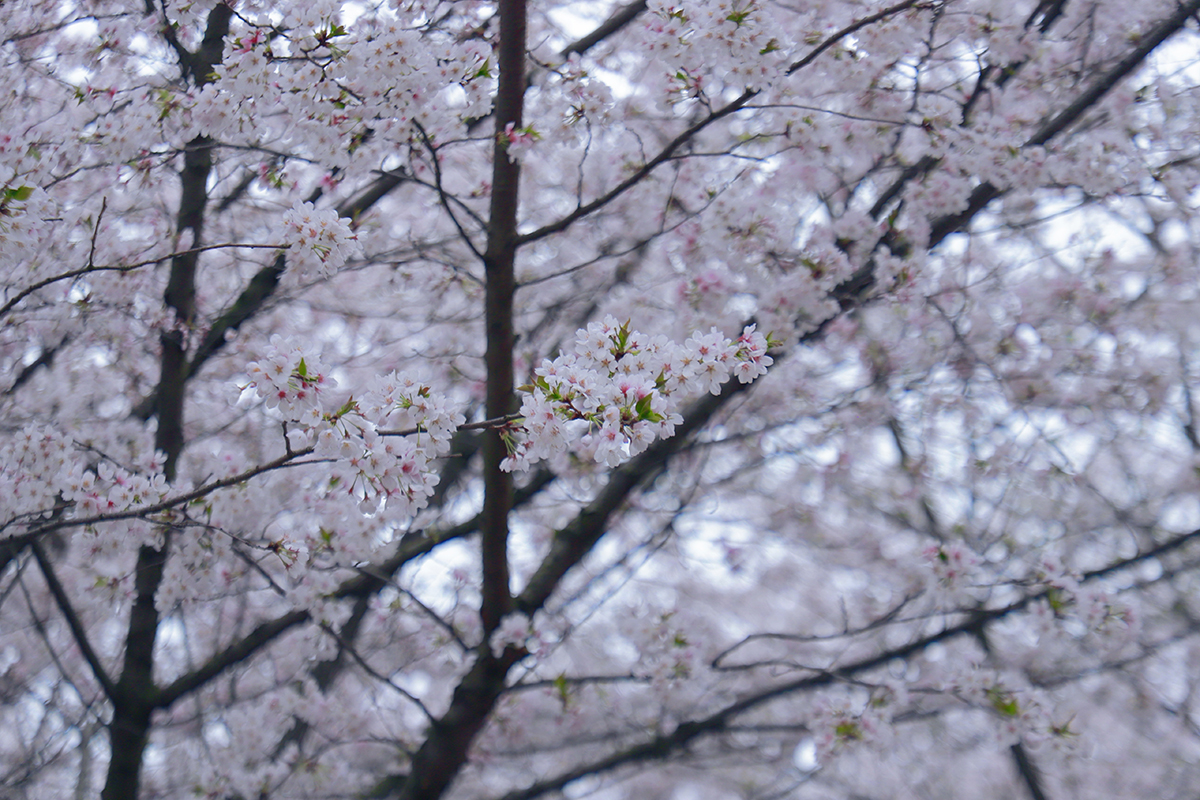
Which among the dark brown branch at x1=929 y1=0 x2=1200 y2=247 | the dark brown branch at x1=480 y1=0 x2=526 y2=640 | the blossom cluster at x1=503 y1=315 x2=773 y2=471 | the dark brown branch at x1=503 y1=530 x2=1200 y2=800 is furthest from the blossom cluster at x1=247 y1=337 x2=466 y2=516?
the dark brown branch at x1=929 y1=0 x2=1200 y2=247

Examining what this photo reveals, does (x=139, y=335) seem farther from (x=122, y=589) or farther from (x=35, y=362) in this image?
(x=122, y=589)

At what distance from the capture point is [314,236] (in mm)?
2416

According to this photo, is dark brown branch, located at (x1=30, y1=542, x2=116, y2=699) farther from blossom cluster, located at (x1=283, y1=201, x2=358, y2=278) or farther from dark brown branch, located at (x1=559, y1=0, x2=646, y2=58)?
dark brown branch, located at (x1=559, y1=0, x2=646, y2=58)

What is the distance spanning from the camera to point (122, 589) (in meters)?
3.46

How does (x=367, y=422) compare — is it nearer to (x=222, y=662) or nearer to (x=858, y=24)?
(x=858, y=24)

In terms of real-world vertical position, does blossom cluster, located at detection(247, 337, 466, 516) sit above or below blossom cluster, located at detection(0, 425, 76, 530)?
below

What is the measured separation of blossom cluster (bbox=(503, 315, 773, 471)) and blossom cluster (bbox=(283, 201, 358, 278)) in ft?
2.57

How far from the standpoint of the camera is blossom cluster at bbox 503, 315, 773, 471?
75.7 inches

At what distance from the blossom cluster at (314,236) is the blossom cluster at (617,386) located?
0.78 m

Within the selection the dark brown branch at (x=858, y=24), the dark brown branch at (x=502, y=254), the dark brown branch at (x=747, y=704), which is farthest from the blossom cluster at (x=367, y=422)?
the dark brown branch at (x=747, y=704)

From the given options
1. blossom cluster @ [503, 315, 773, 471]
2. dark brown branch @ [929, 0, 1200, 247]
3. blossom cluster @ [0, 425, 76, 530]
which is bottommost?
blossom cluster @ [503, 315, 773, 471]

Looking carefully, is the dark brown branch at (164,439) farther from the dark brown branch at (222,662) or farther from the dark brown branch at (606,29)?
the dark brown branch at (606,29)

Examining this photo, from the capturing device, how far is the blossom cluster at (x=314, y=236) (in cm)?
242

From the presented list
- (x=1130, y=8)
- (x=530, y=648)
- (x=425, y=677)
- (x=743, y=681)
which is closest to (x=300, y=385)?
(x=530, y=648)
